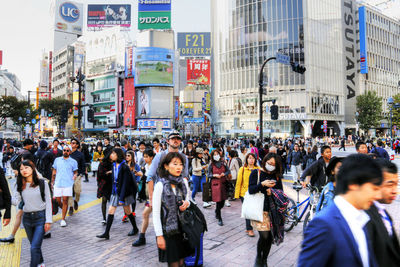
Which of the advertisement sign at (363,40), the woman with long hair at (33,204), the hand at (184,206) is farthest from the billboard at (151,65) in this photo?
the hand at (184,206)

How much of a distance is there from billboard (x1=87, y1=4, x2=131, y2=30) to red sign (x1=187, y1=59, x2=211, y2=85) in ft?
67.9

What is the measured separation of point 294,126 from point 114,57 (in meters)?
45.3

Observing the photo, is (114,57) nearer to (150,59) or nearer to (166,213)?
(150,59)

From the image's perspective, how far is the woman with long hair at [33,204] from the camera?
13.3ft

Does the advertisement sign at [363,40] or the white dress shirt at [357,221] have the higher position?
the advertisement sign at [363,40]

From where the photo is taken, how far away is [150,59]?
63.4 m

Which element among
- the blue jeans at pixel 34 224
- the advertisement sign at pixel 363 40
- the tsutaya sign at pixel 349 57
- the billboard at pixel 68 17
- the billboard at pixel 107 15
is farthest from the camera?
the billboard at pixel 68 17

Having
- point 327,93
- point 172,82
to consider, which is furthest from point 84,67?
point 327,93

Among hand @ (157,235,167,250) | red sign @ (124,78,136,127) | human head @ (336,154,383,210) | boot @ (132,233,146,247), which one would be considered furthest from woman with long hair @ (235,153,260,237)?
red sign @ (124,78,136,127)

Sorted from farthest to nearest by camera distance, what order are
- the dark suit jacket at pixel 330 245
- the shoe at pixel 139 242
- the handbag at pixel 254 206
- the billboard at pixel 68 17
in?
the billboard at pixel 68 17
the shoe at pixel 139 242
the handbag at pixel 254 206
the dark suit jacket at pixel 330 245

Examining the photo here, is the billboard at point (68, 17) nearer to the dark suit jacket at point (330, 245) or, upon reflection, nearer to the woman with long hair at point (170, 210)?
the woman with long hair at point (170, 210)

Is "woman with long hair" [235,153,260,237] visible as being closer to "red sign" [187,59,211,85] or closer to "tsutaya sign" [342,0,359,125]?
"tsutaya sign" [342,0,359,125]

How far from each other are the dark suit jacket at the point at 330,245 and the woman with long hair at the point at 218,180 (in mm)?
5172

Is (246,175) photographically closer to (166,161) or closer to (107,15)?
(166,161)
